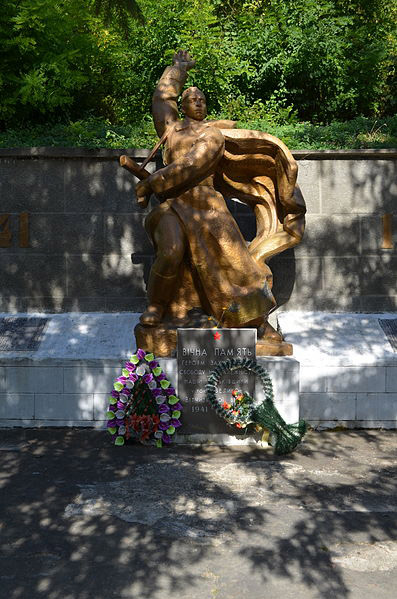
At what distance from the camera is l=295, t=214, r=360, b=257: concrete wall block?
947cm

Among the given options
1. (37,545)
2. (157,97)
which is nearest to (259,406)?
(37,545)

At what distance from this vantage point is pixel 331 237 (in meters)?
9.50

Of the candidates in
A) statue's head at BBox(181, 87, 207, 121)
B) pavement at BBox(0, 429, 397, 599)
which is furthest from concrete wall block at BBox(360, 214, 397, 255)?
pavement at BBox(0, 429, 397, 599)

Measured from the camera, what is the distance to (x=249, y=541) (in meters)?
4.72

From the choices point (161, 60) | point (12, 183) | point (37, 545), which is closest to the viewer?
point (37, 545)

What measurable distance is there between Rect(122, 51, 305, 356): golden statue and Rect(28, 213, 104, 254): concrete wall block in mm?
1584

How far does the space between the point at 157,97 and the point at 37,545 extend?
5.32 meters

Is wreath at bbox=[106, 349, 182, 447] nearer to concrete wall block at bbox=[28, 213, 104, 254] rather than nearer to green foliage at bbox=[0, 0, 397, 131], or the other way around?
concrete wall block at bbox=[28, 213, 104, 254]

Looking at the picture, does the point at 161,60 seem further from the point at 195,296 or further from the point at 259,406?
the point at 259,406

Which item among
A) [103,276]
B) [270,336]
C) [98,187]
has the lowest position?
[270,336]

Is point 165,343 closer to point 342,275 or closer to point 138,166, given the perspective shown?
point 138,166

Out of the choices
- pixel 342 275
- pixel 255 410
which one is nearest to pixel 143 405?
pixel 255 410

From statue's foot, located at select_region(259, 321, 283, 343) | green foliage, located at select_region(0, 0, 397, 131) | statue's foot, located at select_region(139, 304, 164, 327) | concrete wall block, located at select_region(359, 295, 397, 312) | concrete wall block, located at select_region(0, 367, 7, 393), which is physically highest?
green foliage, located at select_region(0, 0, 397, 131)

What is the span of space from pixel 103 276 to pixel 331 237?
3102 millimetres
